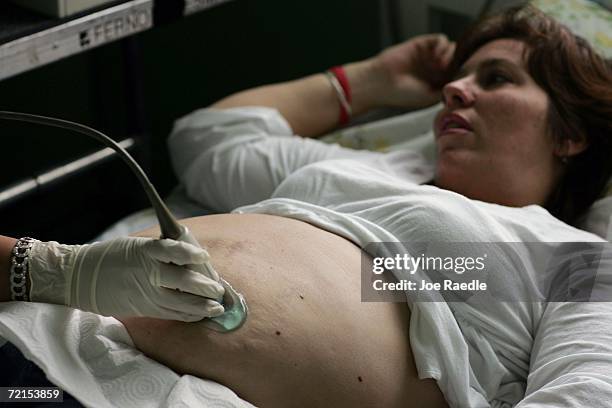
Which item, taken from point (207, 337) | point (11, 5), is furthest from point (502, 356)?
point (11, 5)

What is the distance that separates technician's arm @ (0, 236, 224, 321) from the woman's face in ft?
2.15

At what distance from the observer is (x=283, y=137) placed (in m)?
2.01

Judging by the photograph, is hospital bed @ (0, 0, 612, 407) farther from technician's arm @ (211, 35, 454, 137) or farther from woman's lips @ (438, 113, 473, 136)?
technician's arm @ (211, 35, 454, 137)

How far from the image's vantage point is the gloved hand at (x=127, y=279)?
1.18 meters

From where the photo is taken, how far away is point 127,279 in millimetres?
1208

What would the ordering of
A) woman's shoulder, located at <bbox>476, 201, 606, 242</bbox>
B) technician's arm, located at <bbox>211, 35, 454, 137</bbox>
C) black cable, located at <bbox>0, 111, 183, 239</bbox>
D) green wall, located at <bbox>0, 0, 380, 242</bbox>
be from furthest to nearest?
green wall, located at <bbox>0, 0, 380, 242</bbox>
technician's arm, located at <bbox>211, 35, 454, 137</bbox>
woman's shoulder, located at <bbox>476, 201, 606, 242</bbox>
black cable, located at <bbox>0, 111, 183, 239</bbox>

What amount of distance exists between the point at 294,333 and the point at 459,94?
0.66 metres

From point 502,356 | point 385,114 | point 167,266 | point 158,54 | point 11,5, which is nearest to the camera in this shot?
point 167,266

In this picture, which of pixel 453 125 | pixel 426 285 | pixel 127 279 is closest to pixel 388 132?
pixel 453 125

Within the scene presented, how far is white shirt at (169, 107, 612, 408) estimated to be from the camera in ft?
4.52

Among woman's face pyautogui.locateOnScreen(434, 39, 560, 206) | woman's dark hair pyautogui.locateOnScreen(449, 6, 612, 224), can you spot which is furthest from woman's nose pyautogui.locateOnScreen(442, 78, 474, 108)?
woman's dark hair pyautogui.locateOnScreen(449, 6, 612, 224)

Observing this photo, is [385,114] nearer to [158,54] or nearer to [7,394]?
[158,54]

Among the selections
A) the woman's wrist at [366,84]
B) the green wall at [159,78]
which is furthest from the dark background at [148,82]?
the woman's wrist at [366,84]

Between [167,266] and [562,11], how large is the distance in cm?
133
